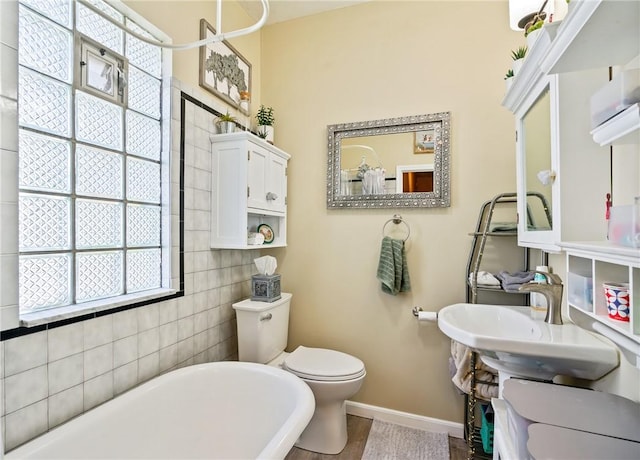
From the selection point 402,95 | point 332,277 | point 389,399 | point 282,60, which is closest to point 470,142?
point 402,95

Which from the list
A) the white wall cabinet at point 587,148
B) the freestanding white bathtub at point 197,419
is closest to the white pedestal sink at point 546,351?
the white wall cabinet at point 587,148

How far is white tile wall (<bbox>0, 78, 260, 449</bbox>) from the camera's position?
1.02m

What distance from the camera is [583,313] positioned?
887mm

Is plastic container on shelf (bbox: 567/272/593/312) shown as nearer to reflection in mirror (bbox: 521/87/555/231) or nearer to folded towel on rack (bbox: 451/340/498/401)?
reflection in mirror (bbox: 521/87/555/231)

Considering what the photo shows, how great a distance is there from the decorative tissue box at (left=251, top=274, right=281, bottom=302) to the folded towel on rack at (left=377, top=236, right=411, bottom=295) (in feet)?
2.38

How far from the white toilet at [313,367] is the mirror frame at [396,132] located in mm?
890

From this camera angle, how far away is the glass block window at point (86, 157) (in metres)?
1.12

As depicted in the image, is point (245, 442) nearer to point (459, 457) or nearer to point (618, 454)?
point (459, 457)

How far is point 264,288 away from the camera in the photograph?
2.03 metres

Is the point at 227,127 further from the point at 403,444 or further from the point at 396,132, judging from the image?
the point at 403,444

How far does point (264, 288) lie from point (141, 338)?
775mm

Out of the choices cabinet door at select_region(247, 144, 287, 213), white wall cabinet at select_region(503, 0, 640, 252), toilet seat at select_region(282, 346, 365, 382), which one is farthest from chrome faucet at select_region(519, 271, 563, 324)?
cabinet door at select_region(247, 144, 287, 213)

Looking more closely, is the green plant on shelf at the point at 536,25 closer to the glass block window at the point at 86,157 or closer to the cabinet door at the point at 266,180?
the cabinet door at the point at 266,180

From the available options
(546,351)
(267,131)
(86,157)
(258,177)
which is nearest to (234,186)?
(258,177)
